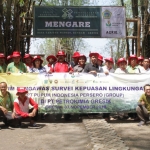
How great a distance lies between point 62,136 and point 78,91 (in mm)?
2248

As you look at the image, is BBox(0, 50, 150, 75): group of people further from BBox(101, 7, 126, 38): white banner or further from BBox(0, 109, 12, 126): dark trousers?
BBox(101, 7, 126, 38): white banner

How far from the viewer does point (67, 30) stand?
11516 millimetres

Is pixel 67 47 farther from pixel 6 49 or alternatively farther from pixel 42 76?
pixel 42 76

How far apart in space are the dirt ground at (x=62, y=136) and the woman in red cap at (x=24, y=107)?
0.30m

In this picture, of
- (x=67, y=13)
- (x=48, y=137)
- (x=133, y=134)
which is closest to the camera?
(x=48, y=137)

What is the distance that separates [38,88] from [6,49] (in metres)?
4.05

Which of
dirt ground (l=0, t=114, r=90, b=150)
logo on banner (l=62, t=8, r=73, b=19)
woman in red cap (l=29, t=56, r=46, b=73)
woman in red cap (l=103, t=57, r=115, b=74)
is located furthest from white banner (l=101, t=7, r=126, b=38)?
dirt ground (l=0, t=114, r=90, b=150)

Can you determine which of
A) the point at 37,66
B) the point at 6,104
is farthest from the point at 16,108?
the point at 37,66

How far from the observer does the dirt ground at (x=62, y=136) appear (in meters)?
5.89

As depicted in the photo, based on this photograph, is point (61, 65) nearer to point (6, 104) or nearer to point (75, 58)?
point (75, 58)

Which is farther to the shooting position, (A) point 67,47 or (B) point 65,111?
(A) point 67,47

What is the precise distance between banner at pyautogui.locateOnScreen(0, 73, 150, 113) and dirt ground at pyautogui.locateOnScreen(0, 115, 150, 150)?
1.48 ft

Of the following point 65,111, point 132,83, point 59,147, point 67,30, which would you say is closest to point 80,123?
point 65,111

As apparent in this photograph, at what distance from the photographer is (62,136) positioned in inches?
268
